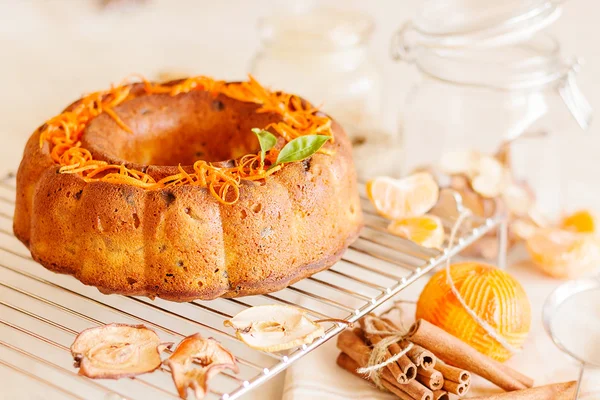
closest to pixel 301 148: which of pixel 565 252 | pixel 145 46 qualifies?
pixel 565 252

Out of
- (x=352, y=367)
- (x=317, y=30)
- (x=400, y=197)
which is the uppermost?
(x=317, y=30)

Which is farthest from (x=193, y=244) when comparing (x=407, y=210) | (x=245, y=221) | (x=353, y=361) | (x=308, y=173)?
(x=407, y=210)

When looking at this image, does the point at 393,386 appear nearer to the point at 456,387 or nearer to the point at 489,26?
the point at 456,387

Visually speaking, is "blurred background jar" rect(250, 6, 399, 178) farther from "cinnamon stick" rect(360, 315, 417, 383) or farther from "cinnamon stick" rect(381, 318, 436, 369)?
"cinnamon stick" rect(381, 318, 436, 369)

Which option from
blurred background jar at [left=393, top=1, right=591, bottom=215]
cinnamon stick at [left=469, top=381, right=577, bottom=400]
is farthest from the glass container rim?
cinnamon stick at [left=469, top=381, right=577, bottom=400]

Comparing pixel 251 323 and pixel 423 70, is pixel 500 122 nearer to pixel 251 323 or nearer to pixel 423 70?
pixel 423 70

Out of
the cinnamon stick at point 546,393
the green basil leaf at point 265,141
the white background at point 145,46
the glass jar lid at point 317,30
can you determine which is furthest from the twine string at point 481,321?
the white background at point 145,46

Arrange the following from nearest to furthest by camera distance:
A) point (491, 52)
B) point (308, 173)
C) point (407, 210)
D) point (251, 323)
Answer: point (251, 323), point (308, 173), point (407, 210), point (491, 52)
